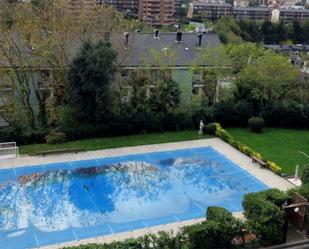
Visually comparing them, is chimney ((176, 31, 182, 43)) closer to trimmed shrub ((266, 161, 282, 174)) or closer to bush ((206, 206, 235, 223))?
trimmed shrub ((266, 161, 282, 174))

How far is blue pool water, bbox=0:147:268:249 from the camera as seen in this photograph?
1838 cm

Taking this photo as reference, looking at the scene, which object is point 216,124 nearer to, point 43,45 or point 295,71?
point 295,71

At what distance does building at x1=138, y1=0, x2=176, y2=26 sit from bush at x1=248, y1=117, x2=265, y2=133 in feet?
281

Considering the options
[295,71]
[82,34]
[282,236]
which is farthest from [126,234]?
[295,71]

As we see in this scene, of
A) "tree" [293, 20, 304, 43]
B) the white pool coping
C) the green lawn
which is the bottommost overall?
the white pool coping

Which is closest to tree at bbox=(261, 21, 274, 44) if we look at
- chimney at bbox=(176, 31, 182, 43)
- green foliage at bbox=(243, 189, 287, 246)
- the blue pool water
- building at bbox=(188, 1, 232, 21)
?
building at bbox=(188, 1, 232, 21)

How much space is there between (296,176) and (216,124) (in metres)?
7.49

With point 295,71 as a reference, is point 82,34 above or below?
above

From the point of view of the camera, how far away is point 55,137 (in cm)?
2639

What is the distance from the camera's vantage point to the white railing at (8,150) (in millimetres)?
24533

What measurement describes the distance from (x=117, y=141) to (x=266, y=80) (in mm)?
10990

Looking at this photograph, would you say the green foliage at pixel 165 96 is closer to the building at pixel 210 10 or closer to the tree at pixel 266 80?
the tree at pixel 266 80

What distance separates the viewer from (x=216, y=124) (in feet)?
95.8

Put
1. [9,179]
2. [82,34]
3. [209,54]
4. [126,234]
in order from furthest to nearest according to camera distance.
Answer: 1. [209,54]
2. [82,34]
3. [9,179]
4. [126,234]
